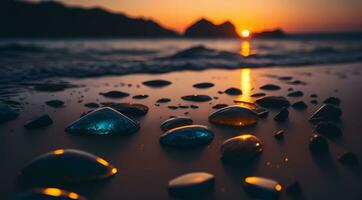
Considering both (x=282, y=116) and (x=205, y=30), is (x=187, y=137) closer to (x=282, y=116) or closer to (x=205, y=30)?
(x=282, y=116)

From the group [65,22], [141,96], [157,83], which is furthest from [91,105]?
[65,22]

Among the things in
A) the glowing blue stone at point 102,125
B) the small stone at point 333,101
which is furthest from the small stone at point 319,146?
the small stone at point 333,101

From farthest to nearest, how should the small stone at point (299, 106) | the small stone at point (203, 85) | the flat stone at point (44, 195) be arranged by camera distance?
1. the small stone at point (203, 85)
2. the small stone at point (299, 106)
3. the flat stone at point (44, 195)

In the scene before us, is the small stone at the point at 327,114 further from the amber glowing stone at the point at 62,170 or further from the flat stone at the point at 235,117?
the amber glowing stone at the point at 62,170

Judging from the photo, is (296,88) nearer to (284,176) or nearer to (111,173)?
(284,176)

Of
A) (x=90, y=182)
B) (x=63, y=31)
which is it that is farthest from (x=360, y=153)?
(x=63, y=31)

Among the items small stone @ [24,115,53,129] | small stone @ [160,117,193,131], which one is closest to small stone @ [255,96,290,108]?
small stone @ [160,117,193,131]
